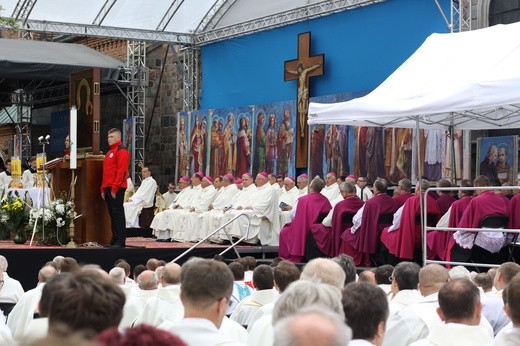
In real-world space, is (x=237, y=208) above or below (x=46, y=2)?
below

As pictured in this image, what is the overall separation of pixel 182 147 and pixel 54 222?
984 cm

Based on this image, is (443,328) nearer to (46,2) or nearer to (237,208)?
(237,208)

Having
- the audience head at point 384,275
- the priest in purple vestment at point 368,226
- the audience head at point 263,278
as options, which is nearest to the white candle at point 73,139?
the priest in purple vestment at point 368,226

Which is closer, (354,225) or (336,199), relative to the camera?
(354,225)

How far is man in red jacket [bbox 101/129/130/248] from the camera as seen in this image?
15172mm

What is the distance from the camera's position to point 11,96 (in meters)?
32.4

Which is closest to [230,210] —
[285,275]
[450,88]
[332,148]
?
[332,148]

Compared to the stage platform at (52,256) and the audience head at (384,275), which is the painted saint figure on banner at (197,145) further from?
the audience head at (384,275)

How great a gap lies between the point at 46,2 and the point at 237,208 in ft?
25.0

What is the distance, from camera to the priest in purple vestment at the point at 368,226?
14.6 m

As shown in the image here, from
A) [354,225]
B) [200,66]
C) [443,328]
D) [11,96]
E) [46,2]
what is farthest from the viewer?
[11,96]

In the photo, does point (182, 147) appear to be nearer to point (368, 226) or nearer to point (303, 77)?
point (303, 77)

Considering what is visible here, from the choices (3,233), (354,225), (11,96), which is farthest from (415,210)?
(11,96)

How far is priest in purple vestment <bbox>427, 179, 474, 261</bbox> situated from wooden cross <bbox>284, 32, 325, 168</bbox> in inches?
325
